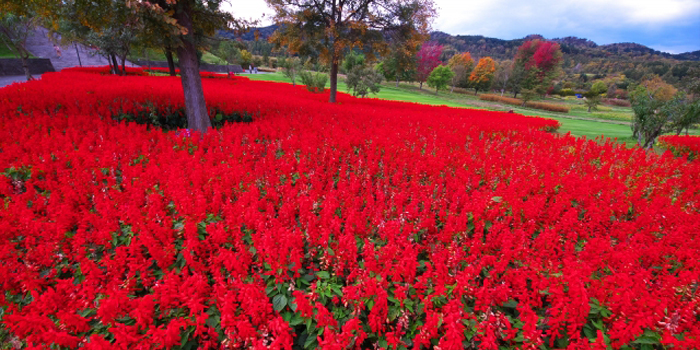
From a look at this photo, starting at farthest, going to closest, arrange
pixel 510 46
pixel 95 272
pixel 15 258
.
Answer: pixel 510 46 → pixel 15 258 → pixel 95 272

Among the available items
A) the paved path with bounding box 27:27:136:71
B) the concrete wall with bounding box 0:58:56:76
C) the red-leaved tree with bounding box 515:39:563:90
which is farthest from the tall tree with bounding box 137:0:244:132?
the red-leaved tree with bounding box 515:39:563:90

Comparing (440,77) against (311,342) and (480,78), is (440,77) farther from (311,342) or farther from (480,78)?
(311,342)

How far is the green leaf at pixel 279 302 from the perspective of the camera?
2727 mm

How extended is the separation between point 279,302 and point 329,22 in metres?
18.1

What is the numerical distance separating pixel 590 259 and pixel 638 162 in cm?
649

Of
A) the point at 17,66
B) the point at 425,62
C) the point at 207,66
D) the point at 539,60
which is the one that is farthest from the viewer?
the point at 425,62

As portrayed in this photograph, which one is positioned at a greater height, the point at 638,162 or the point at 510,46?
the point at 510,46

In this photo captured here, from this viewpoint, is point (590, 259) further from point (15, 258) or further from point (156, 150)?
point (156, 150)

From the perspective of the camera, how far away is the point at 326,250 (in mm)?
3363

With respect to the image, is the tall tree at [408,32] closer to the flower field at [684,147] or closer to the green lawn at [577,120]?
the green lawn at [577,120]

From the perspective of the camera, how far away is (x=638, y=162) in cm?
753

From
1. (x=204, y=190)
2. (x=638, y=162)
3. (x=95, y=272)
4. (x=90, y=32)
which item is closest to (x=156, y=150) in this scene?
(x=204, y=190)

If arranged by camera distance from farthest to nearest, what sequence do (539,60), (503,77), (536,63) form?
(503,77), (539,60), (536,63)

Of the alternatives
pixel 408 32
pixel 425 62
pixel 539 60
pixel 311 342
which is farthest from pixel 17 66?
pixel 539 60
